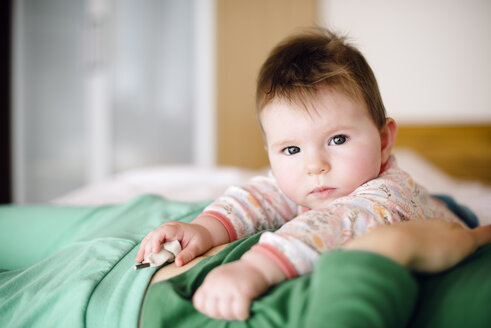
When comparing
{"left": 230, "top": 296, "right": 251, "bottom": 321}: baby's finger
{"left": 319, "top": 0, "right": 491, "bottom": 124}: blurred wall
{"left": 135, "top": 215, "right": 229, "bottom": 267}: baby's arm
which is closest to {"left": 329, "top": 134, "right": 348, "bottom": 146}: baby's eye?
{"left": 135, "top": 215, "right": 229, "bottom": 267}: baby's arm

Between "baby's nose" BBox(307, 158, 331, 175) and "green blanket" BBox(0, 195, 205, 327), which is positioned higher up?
"baby's nose" BBox(307, 158, 331, 175)

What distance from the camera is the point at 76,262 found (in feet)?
2.06

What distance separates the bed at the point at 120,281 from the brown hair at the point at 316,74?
285mm

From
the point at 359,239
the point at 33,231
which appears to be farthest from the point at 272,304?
the point at 33,231

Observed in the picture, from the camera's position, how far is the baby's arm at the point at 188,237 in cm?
61

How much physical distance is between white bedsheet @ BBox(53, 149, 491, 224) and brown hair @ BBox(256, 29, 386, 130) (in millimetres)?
559

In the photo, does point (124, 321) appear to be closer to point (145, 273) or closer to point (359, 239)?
point (145, 273)

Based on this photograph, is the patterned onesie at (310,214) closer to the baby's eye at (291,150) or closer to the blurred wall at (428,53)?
the baby's eye at (291,150)

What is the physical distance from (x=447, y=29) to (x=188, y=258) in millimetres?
2512

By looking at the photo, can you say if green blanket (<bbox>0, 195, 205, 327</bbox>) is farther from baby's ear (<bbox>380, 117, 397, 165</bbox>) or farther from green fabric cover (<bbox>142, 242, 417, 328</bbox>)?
baby's ear (<bbox>380, 117, 397, 165</bbox>)

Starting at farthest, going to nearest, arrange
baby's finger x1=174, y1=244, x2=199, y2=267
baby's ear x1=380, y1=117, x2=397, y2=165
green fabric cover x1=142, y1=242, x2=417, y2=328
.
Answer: baby's ear x1=380, y1=117, x2=397, y2=165 → baby's finger x1=174, y1=244, x2=199, y2=267 → green fabric cover x1=142, y1=242, x2=417, y2=328

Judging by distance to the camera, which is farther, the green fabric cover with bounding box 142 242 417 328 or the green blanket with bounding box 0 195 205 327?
the green blanket with bounding box 0 195 205 327

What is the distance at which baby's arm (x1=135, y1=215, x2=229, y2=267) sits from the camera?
2.00ft

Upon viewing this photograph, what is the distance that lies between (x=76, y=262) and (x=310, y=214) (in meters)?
0.38
